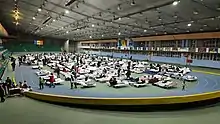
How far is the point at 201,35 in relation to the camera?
120 feet

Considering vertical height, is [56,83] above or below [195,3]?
below

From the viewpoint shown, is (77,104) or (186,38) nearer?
(77,104)

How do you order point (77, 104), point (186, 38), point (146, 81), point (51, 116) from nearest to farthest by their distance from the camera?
point (51, 116) < point (77, 104) < point (146, 81) < point (186, 38)

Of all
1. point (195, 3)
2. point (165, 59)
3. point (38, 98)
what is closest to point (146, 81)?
point (195, 3)

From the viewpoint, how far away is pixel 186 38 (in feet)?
131

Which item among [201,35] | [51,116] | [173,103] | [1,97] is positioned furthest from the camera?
[201,35]

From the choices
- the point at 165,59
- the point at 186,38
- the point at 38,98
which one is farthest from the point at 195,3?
the point at 165,59

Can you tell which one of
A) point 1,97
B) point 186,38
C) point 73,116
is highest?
point 186,38

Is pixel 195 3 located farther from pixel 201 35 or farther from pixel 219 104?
pixel 201 35

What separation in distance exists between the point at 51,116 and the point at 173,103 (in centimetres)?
859

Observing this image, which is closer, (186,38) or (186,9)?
(186,9)

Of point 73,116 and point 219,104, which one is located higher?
point 73,116

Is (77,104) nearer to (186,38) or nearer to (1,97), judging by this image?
(1,97)

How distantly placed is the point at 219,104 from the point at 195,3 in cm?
868
